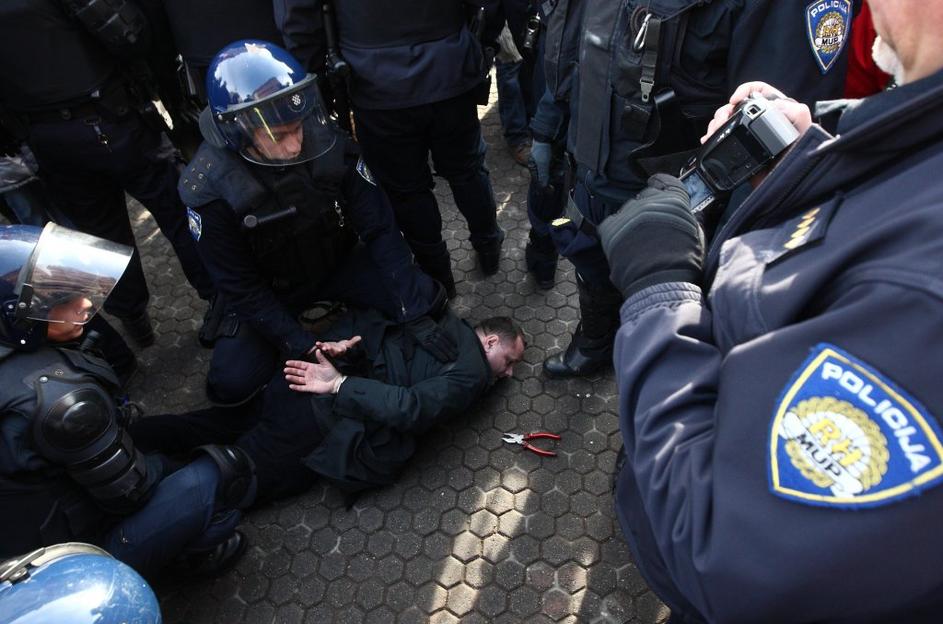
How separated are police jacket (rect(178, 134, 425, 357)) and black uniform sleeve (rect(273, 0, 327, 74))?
492 millimetres

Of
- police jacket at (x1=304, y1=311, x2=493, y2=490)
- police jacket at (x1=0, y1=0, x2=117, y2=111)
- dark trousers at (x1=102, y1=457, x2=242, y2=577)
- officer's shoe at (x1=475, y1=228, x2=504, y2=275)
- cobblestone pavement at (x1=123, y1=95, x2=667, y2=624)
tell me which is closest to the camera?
dark trousers at (x1=102, y1=457, x2=242, y2=577)

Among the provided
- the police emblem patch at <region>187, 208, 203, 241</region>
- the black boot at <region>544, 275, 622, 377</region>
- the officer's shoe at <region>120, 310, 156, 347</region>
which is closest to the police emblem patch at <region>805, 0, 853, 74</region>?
the black boot at <region>544, 275, 622, 377</region>

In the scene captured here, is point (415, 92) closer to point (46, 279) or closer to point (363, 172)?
point (363, 172)

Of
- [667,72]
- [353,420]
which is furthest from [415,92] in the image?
[353,420]

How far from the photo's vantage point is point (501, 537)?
252 cm

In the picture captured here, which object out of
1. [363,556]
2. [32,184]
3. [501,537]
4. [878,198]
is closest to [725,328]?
[878,198]

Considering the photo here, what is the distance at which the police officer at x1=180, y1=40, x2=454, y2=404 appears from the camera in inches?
96.5

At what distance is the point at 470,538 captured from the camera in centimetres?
253

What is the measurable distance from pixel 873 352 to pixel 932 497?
0.59 feet

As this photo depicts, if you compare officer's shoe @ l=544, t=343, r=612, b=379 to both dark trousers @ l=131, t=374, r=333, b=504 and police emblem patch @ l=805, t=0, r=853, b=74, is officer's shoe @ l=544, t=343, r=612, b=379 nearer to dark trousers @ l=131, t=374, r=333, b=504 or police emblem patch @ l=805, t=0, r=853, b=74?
dark trousers @ l=131, t=374, r=333, b=504

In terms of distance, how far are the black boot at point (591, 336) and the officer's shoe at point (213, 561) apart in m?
1.56

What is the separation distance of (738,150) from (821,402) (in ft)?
2.77

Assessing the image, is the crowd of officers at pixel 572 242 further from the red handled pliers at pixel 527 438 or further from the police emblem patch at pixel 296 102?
the red handled pliers at pixel 527 438

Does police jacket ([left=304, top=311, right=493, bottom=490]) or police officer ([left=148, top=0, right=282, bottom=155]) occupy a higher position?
police officer ([left=148, top=0, right=282, bottom=155])
